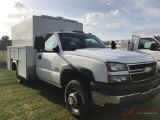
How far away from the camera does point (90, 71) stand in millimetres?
3855

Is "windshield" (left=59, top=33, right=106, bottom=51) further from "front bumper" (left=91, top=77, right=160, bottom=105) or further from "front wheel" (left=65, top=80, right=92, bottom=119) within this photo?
"front bumper" (left=91, top=77, right=160, bottom=105)

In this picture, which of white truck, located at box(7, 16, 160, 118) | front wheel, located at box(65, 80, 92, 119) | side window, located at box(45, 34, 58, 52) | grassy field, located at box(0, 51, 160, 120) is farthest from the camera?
side window, located at box(45, 34, 58, 52)

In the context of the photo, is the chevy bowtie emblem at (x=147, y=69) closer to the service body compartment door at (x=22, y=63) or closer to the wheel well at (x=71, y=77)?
the wheel well at (x=71, y=77)

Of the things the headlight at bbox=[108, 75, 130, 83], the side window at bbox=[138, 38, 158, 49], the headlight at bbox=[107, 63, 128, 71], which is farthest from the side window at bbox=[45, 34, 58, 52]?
the side window at bbox=[138, 38, 158, 49]

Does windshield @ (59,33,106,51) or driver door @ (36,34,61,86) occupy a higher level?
windshield @ (59,33,106,51)

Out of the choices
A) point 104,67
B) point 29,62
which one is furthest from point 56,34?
point 104,67

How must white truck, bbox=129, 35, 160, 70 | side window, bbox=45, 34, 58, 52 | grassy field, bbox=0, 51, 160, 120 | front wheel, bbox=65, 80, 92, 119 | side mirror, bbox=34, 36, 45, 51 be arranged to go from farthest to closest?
white truck, bbox=129, 35, 160, 70 < side window, bbox=45, 34, 58, 52 < side mirror, bbox=34, 36, 45, 51 < grassy field, bbox=0, 51, 160, 120 < front wheel, bbox=65, 80, 92, 119

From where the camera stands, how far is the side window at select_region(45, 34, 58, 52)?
5455 millimetres

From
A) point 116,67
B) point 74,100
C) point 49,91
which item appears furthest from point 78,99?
point 49,91

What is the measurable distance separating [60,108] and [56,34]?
1.95 metres

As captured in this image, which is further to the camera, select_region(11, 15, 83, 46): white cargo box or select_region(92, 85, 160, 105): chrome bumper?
select_region(11, 15, 83, 46): white cargo box

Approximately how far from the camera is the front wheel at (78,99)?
3918 millimetres

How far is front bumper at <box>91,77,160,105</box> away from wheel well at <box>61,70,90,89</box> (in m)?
0.42

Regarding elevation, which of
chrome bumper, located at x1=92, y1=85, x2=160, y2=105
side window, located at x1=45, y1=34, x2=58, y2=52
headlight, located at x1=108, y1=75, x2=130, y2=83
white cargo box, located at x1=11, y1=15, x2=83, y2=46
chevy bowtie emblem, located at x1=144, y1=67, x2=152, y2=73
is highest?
white cargo box, located at x1=11, y1=15, x2=83, y2=46
